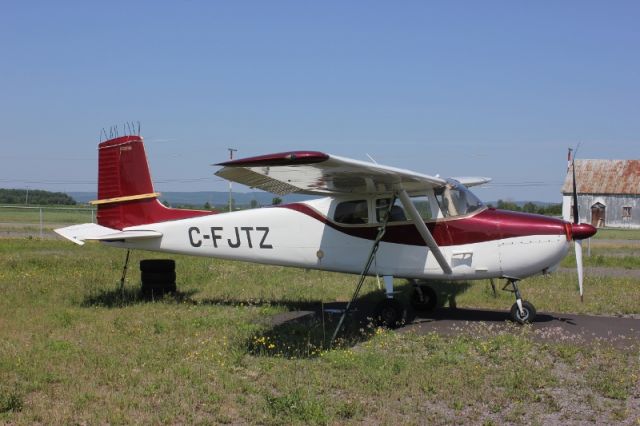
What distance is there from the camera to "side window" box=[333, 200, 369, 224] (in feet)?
34.7

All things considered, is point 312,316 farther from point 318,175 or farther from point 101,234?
point 101,234

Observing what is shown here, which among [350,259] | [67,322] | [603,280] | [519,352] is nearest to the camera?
[519,352]

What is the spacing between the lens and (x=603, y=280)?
15.0m

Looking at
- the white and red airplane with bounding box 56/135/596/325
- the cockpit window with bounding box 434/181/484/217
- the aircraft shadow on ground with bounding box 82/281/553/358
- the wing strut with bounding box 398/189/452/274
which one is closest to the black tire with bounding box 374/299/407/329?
the white and red airplane with bounding box 56/135/596/325

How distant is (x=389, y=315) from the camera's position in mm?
9906

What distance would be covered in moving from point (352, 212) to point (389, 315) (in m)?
1.86

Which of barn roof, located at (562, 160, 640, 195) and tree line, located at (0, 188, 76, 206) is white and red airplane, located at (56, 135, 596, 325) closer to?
barn roof, located at (562, 160, 640, 195)

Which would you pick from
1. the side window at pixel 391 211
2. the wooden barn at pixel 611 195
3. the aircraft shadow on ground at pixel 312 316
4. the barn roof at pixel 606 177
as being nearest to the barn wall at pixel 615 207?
the wooden barn at pixel 611 195

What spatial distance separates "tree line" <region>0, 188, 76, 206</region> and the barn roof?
62016 mm

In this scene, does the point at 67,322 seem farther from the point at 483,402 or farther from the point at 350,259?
the point at 483,402

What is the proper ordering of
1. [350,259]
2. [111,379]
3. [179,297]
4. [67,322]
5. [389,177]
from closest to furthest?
[111,379] < [389,177] < [67,322] < [350,259] < [179,297]

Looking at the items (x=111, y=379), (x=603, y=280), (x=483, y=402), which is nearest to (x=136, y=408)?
(x=111, y=379)

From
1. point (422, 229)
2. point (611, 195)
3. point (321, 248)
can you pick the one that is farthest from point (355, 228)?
point (611, 195)

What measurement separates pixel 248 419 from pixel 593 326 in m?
6.30
